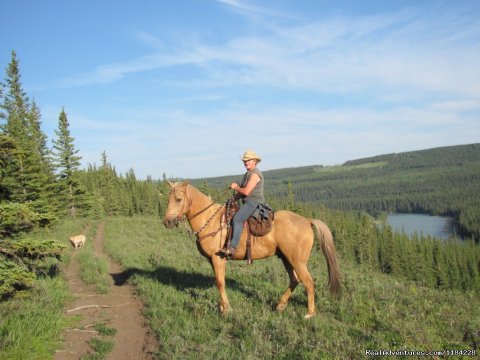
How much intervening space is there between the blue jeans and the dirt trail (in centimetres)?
313

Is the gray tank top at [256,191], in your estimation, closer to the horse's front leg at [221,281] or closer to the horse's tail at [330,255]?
the horse's tail at [330,255]

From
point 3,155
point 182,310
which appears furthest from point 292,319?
point 3,155

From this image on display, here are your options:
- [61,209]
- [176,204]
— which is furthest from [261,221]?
[61,209]

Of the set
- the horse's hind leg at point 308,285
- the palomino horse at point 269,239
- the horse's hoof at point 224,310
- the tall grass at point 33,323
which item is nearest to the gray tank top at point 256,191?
the palomino horse at point 269,239

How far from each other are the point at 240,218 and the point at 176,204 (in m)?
1.81

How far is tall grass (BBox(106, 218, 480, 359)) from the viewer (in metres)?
6.62

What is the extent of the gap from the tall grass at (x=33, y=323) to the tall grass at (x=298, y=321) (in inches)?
89.5

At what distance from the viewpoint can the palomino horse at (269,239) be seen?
8859 millimetres

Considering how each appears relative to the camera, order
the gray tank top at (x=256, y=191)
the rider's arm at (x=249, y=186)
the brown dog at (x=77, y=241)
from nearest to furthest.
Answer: the rider's arm at (x=249, y=186)
the gray tank top at (x=256, y=191)
the brown dog at (x=77, y=241)

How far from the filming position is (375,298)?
9.62 metres

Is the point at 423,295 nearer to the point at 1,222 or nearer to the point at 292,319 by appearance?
the point at 292,319

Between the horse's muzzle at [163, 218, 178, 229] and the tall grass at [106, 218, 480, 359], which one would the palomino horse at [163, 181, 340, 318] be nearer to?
the horse's muzzle at [163, 218, 178, 229]

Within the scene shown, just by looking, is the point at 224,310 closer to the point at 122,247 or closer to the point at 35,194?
the point at 122,247

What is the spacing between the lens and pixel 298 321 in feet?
26.4
